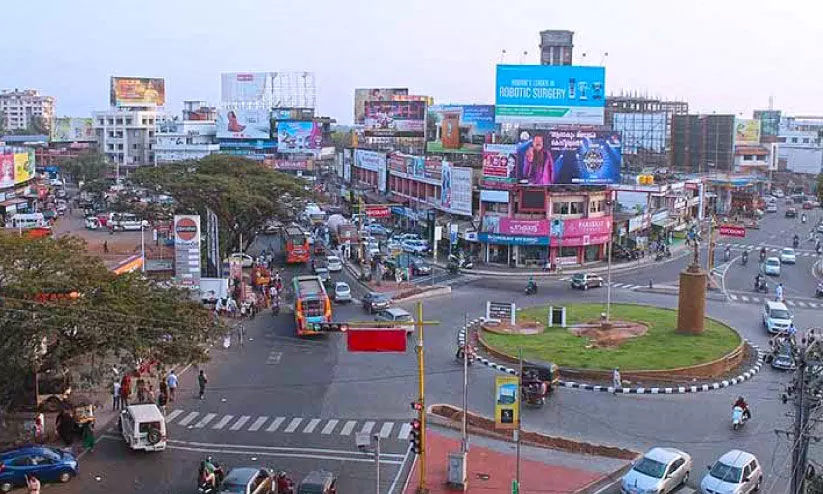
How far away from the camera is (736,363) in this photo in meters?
Answer: 36.1

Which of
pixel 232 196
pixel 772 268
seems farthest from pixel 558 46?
pixel 232 196

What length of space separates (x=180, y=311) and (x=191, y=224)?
15724 mm

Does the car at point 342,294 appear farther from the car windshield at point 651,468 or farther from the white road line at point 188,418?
the car windshield at point 651,468

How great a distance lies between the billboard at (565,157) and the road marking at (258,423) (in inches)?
1450

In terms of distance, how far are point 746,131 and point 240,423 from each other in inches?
4398

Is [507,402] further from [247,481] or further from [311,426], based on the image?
[311,426]

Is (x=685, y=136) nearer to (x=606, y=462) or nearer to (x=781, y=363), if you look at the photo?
(x=781, y=363)

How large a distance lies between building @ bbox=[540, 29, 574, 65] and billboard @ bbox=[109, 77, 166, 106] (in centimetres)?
6222

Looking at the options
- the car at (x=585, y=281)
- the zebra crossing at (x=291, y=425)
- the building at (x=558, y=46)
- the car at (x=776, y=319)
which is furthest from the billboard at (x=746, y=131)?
the zebra crossing at (x=291, y=425)

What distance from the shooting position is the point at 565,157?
6281 centimetres

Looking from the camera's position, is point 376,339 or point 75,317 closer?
point 376,339

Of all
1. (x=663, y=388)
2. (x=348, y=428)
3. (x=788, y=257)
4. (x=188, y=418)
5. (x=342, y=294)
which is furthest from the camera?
(x=788, y=257)

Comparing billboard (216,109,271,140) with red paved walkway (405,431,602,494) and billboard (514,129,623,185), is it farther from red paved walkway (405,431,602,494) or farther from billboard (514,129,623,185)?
red paved walkway (405,431,602,494)

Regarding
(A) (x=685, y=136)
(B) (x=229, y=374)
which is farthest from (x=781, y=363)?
(A) (x=685, y=136)
